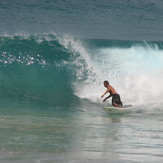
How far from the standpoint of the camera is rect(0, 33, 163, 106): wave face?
68.4ft

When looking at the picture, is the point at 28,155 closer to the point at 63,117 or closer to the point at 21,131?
the point at 21,131

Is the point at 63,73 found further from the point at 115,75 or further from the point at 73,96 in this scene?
the point at 115,75

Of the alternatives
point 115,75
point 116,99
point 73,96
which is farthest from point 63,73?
point 116,99

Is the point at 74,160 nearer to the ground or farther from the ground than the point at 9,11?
nearer to the ground

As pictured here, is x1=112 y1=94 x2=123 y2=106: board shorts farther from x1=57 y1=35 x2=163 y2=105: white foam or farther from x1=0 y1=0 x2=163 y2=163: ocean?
x1=57 y1=35 x2=163 y2=105: white foam

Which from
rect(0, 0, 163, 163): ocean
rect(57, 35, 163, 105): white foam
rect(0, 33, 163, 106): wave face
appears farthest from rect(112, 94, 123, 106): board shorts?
rect(57, 35, 163, 105): white foam

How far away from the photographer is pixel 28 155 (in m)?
7.80

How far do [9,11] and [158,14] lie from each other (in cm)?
1843

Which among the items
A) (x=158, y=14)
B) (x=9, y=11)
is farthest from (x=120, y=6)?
(x=9, y=11)

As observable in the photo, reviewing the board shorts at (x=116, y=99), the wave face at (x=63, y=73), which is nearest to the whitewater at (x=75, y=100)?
the wave face at (x=63, y=73)

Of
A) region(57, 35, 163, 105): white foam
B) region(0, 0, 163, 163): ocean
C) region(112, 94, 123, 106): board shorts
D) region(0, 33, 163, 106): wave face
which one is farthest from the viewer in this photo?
region(57, 35, 163, 105): white foam

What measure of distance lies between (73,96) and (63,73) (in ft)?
7.87

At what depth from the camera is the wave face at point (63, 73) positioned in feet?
68.4

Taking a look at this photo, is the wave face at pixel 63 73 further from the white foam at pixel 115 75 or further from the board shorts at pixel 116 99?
the board shorts at pixel 116 99
